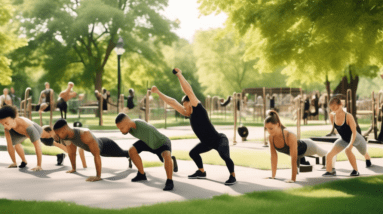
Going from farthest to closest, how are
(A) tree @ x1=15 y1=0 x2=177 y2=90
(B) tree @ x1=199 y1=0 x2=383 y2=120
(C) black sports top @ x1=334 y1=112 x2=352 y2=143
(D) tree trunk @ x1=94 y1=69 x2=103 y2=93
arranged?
(D) tree trunk @ x1=94 y1=69 x2=103 y2=93
(A) tree @ x1=15 y1=0 x2=177 y2=90
(B) tree @ x1=199 y1=0 x2=383 y2=120
(C) black sports top @ x1=334 y1=112 x2=352 y2=143

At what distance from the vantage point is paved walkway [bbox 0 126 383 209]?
19.4 feet

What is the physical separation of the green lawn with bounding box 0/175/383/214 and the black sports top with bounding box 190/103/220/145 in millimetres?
1171

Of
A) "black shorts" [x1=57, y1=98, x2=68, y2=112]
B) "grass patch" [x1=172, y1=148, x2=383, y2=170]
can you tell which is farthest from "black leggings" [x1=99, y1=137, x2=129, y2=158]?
"black shorts" [x1=57, y1=98, x2=68, y2=112]

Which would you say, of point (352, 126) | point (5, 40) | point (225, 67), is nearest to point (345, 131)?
point (352, 126)

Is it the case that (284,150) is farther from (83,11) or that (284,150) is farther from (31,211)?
(83,11)

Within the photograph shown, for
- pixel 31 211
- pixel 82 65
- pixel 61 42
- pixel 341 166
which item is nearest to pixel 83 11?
pixel 61 42

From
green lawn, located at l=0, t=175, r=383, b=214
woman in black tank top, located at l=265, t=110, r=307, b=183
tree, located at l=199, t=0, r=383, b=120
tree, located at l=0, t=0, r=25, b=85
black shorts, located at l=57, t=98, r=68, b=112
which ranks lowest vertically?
green lawn, located at l=0, t=175, r=383, b=214

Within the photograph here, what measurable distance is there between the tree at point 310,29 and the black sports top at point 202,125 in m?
3.74

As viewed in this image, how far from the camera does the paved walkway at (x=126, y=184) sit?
5898 mm

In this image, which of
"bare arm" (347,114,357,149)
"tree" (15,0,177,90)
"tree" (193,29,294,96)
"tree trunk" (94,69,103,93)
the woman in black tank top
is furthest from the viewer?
"tree" (193,29,294,96)

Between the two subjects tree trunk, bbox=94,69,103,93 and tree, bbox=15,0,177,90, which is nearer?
tree, bbox=15,0,177,90

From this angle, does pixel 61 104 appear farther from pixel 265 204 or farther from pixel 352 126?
pixel 265 204

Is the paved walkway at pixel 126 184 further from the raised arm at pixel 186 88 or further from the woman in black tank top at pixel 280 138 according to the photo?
the raised arm at pixel 186 88

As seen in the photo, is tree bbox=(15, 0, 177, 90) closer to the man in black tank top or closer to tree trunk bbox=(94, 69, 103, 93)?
tree trunk bbox=(94, 69, 103, 93)
